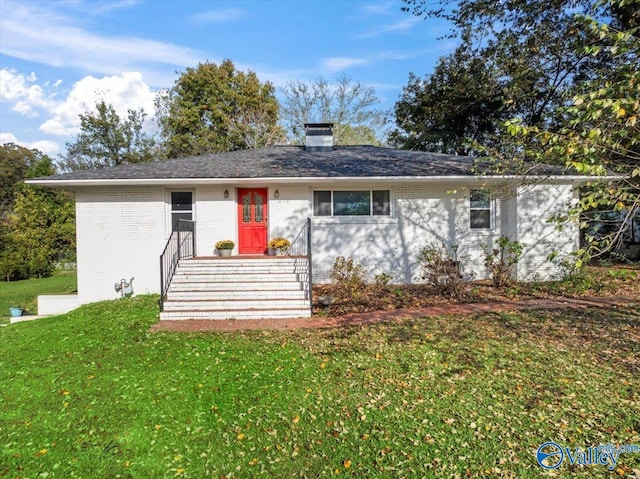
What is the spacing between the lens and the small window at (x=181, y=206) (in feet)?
32.9

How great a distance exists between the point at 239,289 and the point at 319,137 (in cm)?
788

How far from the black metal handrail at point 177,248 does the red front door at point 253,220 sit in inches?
52.3

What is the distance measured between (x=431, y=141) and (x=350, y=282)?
13373 mm

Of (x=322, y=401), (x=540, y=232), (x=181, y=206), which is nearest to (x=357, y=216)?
(x=181, y=206)

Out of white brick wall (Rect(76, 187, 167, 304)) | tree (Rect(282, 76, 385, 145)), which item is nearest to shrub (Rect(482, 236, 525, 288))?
white brick wall (Rect(76, 187, 167, 304))

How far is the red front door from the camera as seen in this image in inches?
407

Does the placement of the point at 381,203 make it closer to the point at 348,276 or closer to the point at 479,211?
the point at 348,276

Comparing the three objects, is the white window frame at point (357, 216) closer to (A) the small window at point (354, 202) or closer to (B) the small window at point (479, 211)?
(A) the small window at point (354, 202)

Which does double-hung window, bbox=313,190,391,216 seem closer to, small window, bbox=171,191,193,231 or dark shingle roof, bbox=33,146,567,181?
dark shingle roof, bbox=33,146,567,181

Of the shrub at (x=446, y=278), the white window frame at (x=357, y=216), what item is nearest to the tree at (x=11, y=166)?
the white window frame at (x=357, y=216)

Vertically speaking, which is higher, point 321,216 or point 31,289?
point 321,216

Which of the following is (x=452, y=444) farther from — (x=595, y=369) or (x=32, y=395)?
(x=32, y=395)

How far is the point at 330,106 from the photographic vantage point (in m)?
26.4

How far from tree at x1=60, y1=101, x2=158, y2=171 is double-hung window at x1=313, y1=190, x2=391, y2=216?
2507 centimetres
